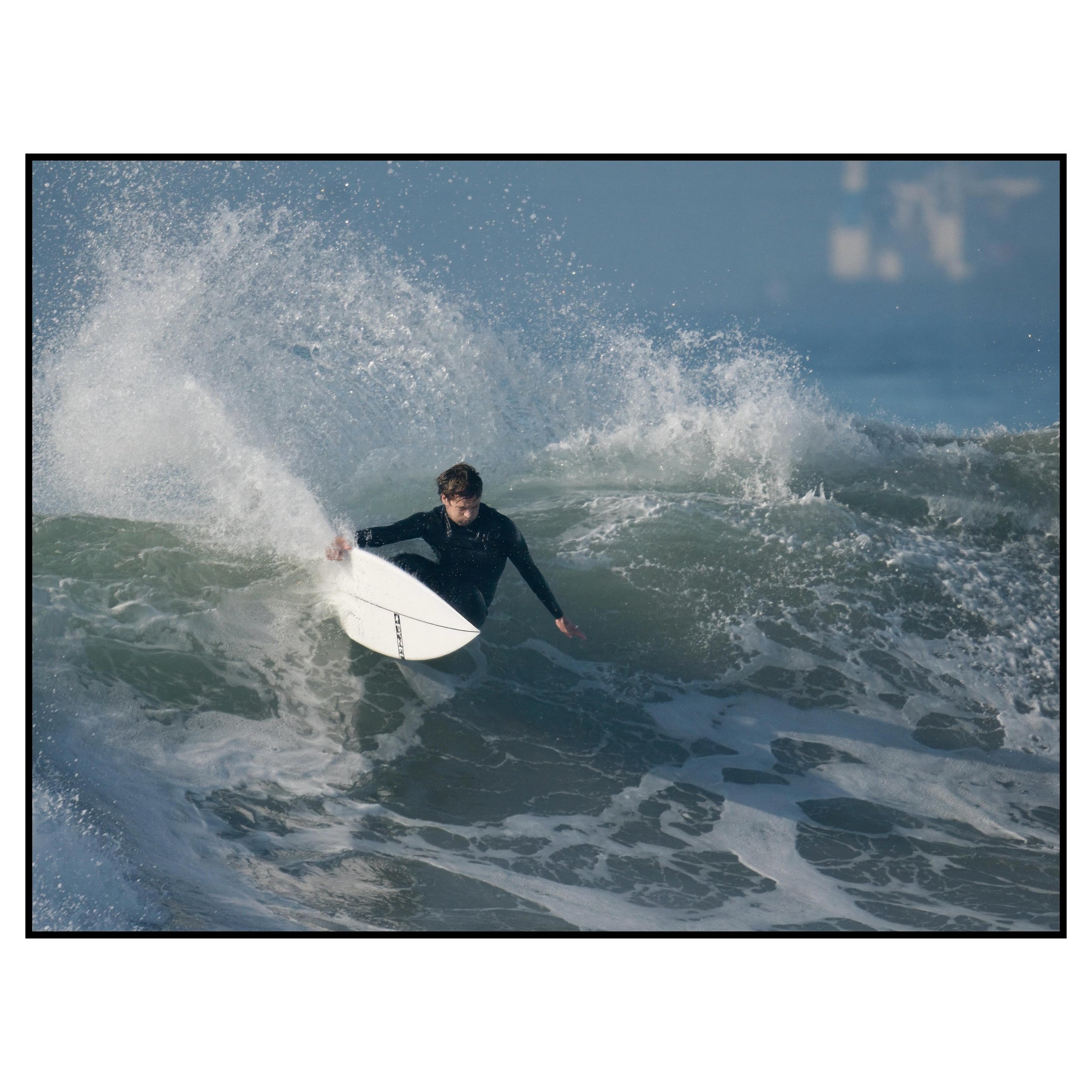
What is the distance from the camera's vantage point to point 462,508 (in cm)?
332

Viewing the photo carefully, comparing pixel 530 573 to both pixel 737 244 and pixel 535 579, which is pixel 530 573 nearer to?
pixel 535 579

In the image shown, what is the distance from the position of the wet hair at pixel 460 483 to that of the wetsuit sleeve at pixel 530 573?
25 centimetres

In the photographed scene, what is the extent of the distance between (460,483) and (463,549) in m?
0.35

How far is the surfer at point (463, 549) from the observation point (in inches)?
131

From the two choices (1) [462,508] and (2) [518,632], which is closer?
(1) [462,508]

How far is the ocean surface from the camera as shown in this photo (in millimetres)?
2871

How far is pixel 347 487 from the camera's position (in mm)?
4859

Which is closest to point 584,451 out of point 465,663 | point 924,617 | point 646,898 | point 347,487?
point 347,487

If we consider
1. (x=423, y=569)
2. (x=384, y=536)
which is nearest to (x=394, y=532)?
(x=384, y=536)

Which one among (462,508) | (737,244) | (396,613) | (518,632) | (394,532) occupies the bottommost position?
(518,632)

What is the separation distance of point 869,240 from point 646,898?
3.43m

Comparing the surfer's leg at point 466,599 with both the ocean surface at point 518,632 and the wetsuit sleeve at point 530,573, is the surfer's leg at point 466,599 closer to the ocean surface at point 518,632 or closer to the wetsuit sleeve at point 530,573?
the wetsuit sleeve at point 530,573

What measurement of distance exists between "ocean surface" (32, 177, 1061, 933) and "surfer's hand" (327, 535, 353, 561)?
0.57 metres

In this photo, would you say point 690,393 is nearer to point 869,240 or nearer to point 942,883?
point 869,240
